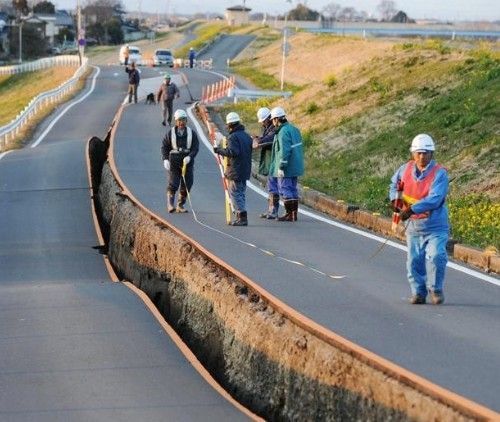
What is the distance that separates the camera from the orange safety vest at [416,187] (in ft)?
36.2

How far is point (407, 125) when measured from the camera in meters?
26.8

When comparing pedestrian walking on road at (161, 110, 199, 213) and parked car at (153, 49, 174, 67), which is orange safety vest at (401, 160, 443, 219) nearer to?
pedestrian walking on road at (161, 110, 199, 213)

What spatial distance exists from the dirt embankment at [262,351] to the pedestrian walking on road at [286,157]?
2.11 m

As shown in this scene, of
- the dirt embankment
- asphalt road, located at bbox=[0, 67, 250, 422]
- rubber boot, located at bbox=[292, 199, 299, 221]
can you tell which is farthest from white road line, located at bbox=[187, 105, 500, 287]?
asphalt road, located at bbox=[0, 67, 250, 422]

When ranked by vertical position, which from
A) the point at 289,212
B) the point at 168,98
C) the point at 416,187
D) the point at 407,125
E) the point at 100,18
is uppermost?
the point at 416,187

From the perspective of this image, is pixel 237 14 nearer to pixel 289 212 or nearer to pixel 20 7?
pixel 20 7

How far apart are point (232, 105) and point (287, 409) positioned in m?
34.6

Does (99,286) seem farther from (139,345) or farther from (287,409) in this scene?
(287,409)

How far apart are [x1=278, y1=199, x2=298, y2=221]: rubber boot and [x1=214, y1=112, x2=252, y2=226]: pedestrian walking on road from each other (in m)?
0.79

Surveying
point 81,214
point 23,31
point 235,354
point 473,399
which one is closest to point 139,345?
point 235,354

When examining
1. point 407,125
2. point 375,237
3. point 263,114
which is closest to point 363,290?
point 375,237

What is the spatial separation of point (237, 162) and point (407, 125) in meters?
9.93

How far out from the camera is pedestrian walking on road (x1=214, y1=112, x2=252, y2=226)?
58.2ft

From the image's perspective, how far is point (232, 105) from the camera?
143 ft
